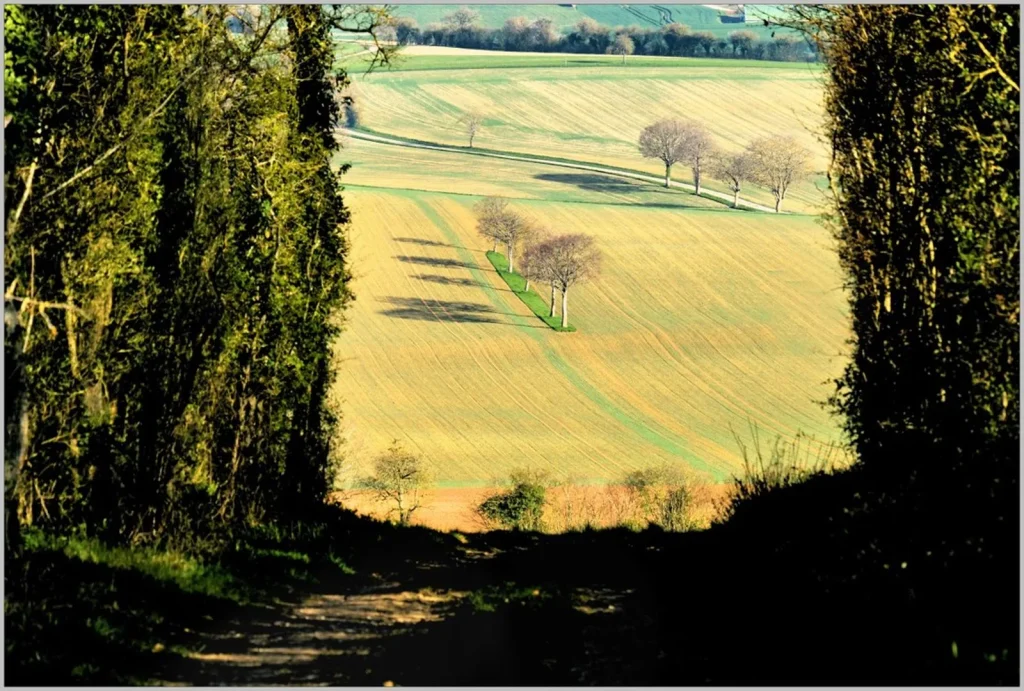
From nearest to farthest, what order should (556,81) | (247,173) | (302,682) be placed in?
(302,682), (247,173), (556,81)

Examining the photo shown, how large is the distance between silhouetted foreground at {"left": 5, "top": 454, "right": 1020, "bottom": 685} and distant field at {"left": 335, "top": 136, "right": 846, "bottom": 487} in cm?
3050

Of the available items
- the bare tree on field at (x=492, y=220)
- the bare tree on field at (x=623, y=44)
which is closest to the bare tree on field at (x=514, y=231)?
the bare tree on field at (x=492, y=220)

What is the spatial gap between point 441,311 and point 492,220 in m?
16.9

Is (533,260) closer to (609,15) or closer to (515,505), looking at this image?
(515,505)

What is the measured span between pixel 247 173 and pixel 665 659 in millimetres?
9823

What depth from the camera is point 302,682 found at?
8.27m

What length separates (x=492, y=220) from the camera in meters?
84.8

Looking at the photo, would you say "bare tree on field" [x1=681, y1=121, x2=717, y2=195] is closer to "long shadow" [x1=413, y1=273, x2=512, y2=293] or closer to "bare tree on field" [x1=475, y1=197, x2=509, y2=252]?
"bare tree on field" [x1=475, y1=197, x2=509, y2=252]

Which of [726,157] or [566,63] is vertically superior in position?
[566,63]

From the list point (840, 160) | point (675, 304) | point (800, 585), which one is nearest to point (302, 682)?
point (800, 585)

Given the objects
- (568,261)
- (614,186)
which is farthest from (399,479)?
(614,186)

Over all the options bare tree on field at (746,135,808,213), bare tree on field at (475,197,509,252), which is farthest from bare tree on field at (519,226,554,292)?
bare tree on field at (746,135,808,213)

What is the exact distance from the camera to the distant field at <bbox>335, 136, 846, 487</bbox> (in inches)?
2008

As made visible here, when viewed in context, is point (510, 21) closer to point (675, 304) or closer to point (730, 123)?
point (730, 123)
